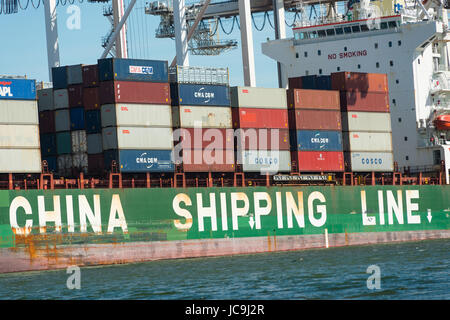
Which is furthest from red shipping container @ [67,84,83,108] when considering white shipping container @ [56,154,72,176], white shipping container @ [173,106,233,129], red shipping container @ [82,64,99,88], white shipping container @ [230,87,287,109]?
white shipping container @ [230,87,287,109]

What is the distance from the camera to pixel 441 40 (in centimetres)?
4862

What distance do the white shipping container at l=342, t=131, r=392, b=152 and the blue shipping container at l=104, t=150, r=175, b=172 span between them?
11578 mm

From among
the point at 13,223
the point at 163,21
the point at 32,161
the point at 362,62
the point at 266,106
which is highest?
the point at 163,21

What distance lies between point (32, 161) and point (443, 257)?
1775 cm

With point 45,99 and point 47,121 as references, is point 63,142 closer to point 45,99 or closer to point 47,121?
point 47,121

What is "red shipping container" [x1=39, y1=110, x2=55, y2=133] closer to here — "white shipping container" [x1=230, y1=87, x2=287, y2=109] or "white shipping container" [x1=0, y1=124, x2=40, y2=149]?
"white shipping container" [x1=0, y1=124, x2=40, y2=149]

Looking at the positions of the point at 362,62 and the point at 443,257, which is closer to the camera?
the point at 443,257

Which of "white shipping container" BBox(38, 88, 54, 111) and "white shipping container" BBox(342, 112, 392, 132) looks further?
"white shipping container" BBox(342, 112, 392, 132)

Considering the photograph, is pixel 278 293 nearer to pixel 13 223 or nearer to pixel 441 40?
pixel 13 223

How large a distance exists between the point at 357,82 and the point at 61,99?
54.4 feet

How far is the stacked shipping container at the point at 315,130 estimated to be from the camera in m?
37.7

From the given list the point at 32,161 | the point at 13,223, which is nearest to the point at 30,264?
the point at 13,223

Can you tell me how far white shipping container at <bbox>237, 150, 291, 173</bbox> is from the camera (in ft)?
118

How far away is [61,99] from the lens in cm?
3462
